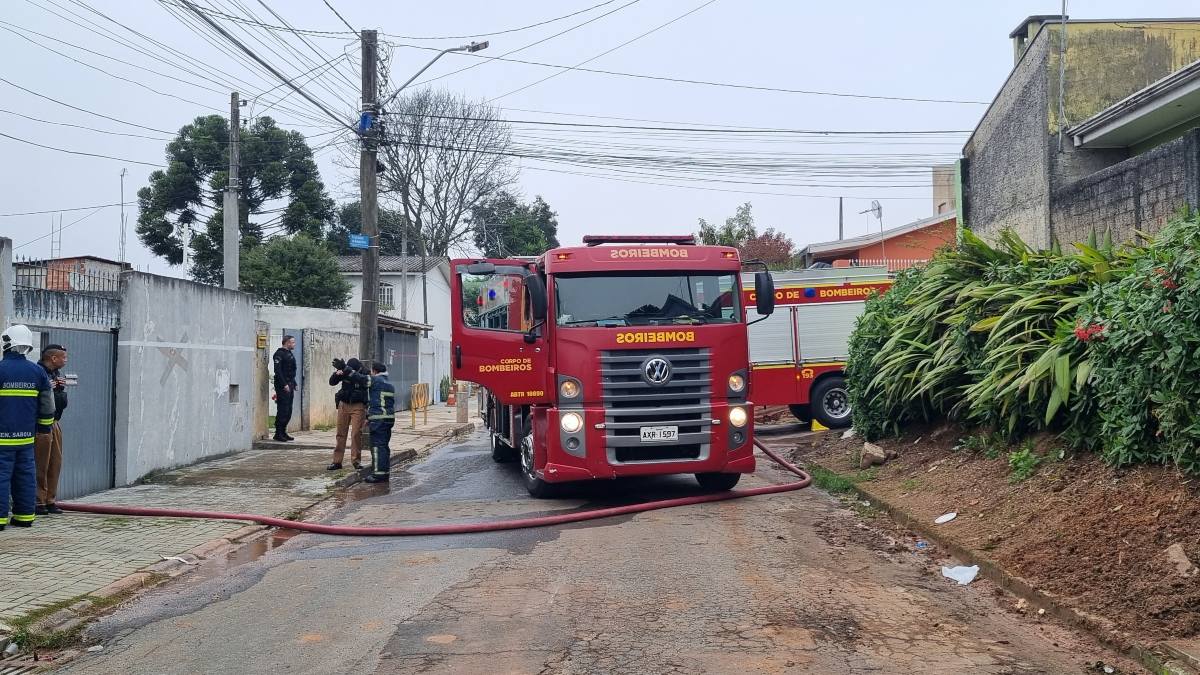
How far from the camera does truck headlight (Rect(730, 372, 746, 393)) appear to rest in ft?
35.6

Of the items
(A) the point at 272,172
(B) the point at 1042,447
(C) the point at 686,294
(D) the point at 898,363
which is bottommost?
(B) the point at 1042,447

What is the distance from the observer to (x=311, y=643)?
5.69 metres

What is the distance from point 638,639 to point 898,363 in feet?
25.2

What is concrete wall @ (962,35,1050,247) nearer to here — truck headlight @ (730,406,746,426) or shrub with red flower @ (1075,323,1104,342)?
truck headlight @ (730,406,746,426)

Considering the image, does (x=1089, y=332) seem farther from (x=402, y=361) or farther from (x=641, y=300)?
(x=402, y=361)

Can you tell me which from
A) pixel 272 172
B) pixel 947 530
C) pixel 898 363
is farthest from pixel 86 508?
pixel 272 172

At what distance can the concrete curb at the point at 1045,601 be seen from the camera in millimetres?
5203

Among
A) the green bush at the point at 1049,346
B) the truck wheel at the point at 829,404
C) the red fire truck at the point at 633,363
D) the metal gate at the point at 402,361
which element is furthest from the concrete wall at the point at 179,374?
the metal gate at the point at 402,361

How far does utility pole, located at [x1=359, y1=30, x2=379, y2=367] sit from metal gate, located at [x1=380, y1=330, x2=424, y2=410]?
1041 centimetres

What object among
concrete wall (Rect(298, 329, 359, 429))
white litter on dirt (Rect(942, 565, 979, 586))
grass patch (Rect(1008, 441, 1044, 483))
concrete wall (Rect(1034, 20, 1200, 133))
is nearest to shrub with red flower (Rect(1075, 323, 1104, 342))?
grass patch (Rect(1008, 441, 1044, 483))

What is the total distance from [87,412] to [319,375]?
33.3 feet

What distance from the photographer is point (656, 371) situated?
10.5 metres

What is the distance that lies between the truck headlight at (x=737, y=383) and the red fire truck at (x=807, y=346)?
7.31m

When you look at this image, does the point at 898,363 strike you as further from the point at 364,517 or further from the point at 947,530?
the point at 364,517
